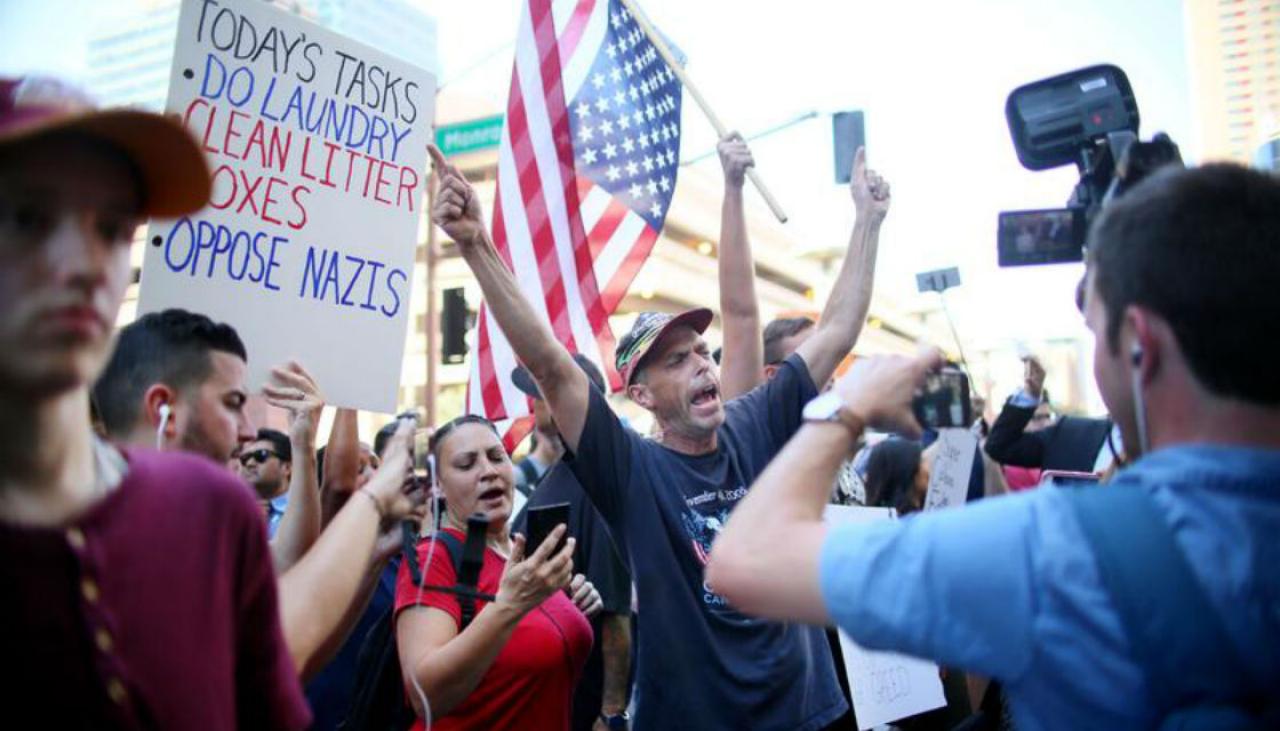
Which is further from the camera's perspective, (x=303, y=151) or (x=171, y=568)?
(x=303, y=151)

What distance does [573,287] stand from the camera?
500 cm

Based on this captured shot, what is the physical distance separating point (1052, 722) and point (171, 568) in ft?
4.51

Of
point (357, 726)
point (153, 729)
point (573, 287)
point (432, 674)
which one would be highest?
point (573, 287)

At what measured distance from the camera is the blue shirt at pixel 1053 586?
1.48 meters

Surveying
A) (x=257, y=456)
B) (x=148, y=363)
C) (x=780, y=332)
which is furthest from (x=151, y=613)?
(x=780, y=332)

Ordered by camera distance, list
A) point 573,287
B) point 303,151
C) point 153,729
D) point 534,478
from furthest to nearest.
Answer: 1. point 534,478
2. point 573,287
3. point 303,151
4. point 153,729

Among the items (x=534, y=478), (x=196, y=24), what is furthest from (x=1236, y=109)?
(x=196, y=24)

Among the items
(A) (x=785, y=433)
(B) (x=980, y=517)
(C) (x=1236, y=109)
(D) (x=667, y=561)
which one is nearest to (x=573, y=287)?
(A) (x=785, y=433)

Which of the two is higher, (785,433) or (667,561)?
(785,433)

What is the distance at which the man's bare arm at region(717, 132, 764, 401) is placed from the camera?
418 cm

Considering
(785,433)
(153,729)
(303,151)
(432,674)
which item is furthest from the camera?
(785,433)

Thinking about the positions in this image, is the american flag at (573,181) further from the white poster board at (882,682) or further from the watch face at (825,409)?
the watch face at (825,409)

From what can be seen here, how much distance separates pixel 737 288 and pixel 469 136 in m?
13.2

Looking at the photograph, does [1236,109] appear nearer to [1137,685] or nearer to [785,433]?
[785,433]
